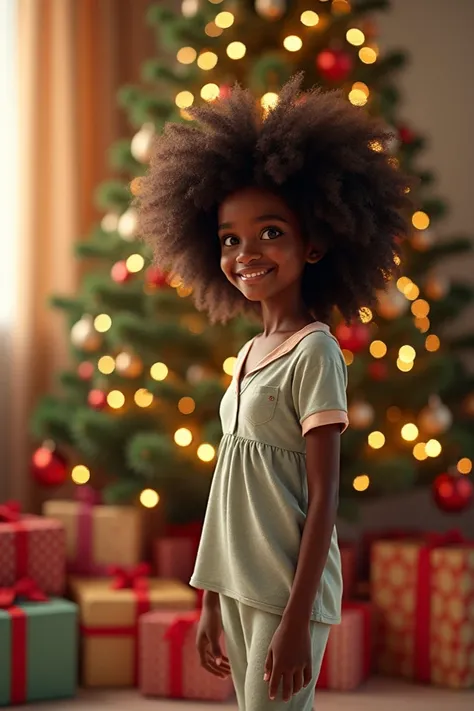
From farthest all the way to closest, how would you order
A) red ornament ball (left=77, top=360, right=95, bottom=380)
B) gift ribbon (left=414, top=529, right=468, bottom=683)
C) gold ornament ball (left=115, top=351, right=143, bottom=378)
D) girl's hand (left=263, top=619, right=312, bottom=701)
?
red ornament ball (left=77, top=360, right=95, bottom=380) < gold ornament ball (left=115, top=351, right=143, bottom=378) < gift ribbon (left=414, top=529, right=468, bottom=683) < girl's hand (left=263, top=619, right=312, bottom=701)

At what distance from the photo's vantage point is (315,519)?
1235 mm

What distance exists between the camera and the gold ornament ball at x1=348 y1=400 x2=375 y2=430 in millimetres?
2492

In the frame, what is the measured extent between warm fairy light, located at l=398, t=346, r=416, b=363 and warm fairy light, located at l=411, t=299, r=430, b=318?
186 millimetres

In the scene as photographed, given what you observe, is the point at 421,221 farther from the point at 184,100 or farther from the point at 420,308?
the point at 184,100

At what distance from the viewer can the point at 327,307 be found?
1.49 meters

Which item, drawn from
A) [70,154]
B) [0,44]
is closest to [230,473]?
[70,154]

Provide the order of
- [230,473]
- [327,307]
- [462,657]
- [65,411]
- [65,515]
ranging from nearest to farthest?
[230,473] → [327,307] → [462,657] → [65,515] → [65,411]

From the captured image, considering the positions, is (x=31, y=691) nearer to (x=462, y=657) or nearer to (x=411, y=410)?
(x=462, y=657)

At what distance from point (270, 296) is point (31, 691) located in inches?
52.1

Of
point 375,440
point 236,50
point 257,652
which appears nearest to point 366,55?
point 236,50

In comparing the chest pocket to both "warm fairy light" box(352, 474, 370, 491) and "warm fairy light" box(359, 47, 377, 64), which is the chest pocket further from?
"warm fairy light" box(359, 47, 377, 64)

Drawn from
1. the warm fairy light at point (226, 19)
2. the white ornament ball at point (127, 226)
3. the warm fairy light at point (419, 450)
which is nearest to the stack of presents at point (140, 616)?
the warm fairy light at point (419, 450)

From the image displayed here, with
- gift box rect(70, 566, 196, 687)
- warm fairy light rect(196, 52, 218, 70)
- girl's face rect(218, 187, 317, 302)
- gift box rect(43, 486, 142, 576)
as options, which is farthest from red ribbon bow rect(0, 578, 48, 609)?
warm fairy light rect(196, 52, 218, 70)

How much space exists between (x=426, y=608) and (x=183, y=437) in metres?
0.76
